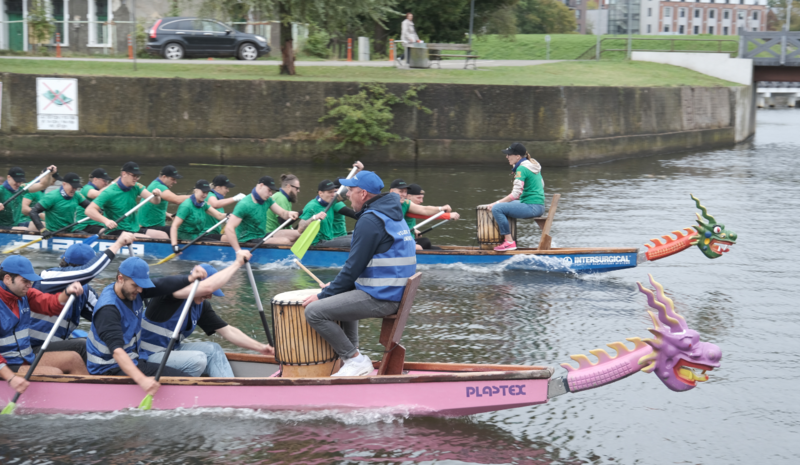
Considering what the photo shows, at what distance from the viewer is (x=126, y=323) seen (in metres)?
6.96

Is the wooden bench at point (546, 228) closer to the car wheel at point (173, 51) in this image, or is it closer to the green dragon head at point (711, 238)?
the green dragon head at point (711, 238)

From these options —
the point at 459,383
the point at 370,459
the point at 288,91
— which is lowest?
the point at 370,459

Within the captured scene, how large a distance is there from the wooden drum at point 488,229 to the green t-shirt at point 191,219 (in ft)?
14.9

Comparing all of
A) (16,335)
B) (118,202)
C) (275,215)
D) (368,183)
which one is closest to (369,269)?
(368,183)

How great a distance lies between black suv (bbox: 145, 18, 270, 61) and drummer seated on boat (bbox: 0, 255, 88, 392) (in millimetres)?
26502

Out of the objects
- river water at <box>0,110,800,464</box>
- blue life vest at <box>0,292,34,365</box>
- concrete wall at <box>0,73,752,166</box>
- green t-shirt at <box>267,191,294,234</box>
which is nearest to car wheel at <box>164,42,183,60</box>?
concrete wall at <box>0,73,752,166</box>

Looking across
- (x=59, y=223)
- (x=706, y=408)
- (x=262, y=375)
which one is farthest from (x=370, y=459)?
(x=59, y=223)

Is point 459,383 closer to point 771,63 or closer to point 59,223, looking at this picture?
point 59,223

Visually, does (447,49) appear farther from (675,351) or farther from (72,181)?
(675,351)

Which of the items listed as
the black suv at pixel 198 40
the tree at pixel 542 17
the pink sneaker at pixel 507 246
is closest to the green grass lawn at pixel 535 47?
the tree at pixel 542 17

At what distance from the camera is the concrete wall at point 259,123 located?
24.0 m

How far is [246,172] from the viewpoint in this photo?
75.0 feet

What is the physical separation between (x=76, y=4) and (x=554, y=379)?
35.8 m

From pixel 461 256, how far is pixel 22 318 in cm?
718
